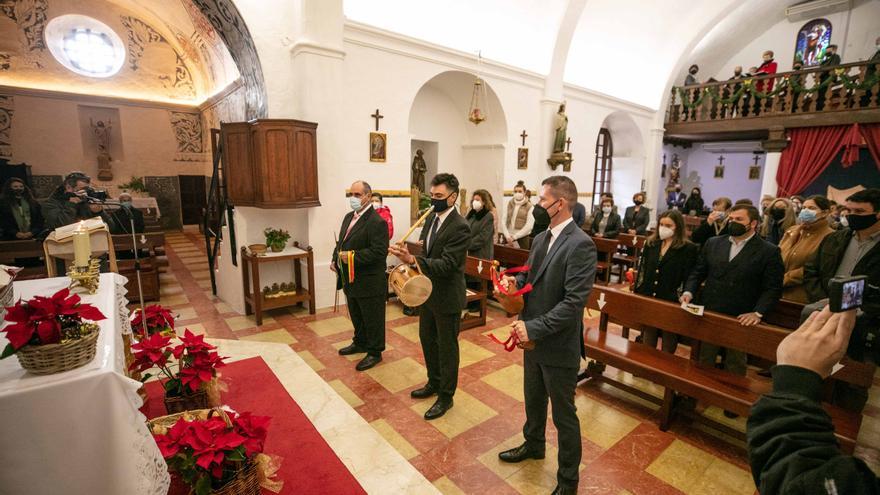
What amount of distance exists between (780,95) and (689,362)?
11359mm

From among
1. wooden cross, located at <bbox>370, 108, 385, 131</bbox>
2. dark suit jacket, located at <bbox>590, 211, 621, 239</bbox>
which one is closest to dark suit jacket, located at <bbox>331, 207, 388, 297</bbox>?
wooden cross, located at <bbox>370, 108, 385, 131</bbox>

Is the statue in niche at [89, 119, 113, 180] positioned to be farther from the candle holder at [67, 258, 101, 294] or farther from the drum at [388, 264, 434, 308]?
the drum at [388, 264, 434, 308]

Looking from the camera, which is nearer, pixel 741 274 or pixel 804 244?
pixel 741 274

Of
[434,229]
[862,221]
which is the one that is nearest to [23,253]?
[434,229]

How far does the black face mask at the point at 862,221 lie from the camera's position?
322 centimetres

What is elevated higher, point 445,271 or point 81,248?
point 81,248

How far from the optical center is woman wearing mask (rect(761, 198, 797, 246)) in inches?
228

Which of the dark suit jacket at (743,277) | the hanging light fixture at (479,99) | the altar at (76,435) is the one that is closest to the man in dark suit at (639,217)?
the hanging light fixture at (479,99)

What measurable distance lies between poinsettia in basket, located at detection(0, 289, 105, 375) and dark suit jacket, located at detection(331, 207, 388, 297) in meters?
2.44

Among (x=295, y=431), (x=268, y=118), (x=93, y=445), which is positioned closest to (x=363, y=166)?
(x=268, y=118)

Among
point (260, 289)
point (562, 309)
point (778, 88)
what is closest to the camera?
point (562, 309)

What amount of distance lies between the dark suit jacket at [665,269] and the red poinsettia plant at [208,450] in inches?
152

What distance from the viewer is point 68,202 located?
19.6ft

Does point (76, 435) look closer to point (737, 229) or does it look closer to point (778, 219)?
point (737, 229)
